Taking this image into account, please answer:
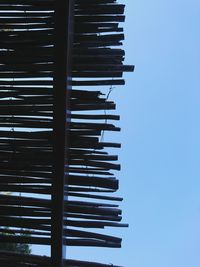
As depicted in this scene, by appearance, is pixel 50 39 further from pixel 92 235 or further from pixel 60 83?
pixel 92 235

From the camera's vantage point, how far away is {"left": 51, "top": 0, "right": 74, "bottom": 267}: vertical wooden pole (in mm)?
1801

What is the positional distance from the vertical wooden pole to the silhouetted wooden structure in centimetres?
16

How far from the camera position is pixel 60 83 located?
6.04 feet

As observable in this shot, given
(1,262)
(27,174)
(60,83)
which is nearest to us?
(60,83)

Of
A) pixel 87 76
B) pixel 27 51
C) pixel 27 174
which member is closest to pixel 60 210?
pixel 27 174

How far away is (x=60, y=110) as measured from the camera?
1866mm

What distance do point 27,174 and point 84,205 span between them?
367 millimetres

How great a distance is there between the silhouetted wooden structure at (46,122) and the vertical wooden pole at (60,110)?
157 mm

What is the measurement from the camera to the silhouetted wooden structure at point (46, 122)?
7.09ft

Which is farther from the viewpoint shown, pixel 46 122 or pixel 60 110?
pixel 46 122

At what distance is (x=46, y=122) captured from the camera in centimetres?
230

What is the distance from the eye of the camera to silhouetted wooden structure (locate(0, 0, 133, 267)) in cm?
216

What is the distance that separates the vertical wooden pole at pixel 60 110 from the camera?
1.80 metres

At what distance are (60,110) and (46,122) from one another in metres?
0.45
